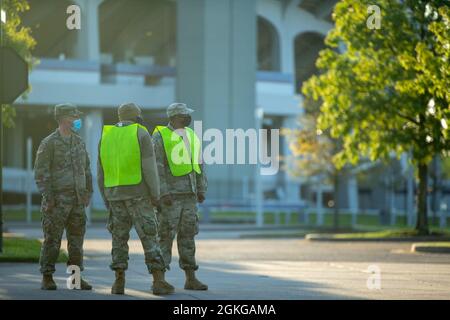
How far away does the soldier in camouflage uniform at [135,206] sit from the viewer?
1066 cm

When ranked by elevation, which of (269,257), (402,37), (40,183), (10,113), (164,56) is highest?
(164,56)

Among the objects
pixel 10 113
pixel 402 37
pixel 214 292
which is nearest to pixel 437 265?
pixel 214 292

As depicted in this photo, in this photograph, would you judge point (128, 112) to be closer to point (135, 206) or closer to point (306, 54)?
point (135, 206)

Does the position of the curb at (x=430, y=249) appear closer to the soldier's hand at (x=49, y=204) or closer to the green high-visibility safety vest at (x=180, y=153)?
the green high-visibility safety vest at (x=180, y=153)

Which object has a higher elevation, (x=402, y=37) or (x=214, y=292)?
(x=402, y=37)

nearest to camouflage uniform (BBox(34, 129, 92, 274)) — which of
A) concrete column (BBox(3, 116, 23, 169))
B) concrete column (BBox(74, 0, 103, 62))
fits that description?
concrete column (BBox(74, 0, 103, 62))

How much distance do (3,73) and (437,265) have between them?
7922mm

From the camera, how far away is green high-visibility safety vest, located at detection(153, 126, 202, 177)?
1141 cm

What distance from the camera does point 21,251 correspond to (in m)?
18.3

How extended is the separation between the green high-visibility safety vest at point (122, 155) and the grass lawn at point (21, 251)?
618 cm

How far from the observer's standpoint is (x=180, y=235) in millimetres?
11359

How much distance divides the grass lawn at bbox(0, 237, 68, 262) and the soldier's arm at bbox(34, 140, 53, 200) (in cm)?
534

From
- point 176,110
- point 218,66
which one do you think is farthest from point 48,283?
point 218,66
